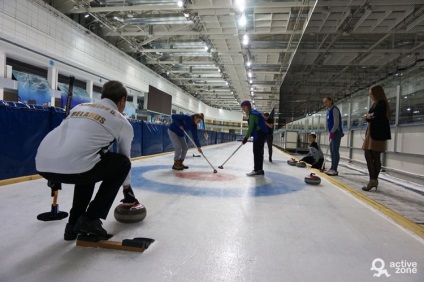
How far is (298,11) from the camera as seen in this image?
9.48m

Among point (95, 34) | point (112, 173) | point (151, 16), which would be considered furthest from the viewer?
point (95, 34)

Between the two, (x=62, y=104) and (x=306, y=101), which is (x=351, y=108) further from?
(x=62, y=104)

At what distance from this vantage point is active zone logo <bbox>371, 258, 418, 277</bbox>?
148cm

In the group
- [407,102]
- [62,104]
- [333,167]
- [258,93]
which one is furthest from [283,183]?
[258,93]

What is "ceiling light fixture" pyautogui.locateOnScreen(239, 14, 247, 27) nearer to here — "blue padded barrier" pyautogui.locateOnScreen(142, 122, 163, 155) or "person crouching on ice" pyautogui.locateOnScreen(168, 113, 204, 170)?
"blue padded barrier" pyautogui.locateOnScreen(142, 122, 163, 155)

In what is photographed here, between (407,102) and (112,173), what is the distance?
644 centimetres

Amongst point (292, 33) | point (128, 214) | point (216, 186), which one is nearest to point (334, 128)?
point (216, 186)

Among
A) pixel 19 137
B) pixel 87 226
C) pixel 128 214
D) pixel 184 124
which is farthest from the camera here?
pixel 184 124

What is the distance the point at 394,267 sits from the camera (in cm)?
154

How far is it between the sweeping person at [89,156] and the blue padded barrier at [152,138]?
6.27 metres

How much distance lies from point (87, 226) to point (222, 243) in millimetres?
919

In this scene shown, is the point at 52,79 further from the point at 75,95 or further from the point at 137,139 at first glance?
the point at 137,139

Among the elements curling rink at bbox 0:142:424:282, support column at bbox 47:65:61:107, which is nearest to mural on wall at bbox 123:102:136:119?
support column at bbox 47:65:61:107

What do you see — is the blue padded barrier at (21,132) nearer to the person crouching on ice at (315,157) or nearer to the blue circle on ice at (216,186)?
the blue circle on ice at (216,186)
